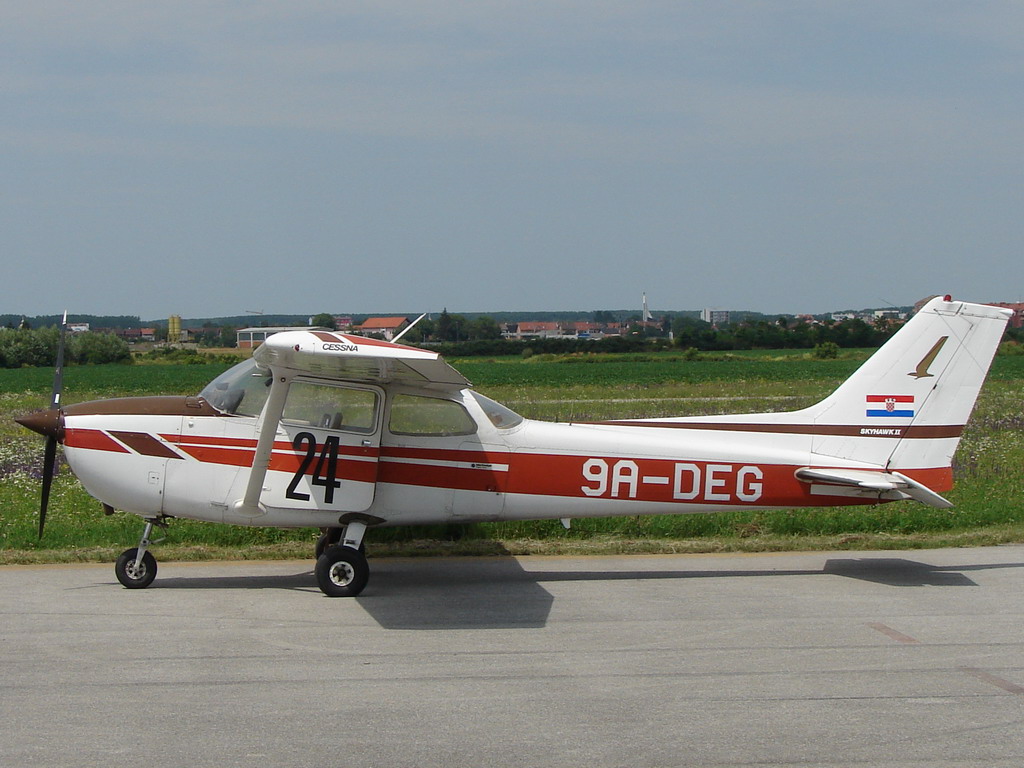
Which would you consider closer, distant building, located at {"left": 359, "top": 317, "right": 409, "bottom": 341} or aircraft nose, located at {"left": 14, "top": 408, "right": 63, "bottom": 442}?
aircraft nose, located at {"left": 14, "top": 408, "right": 63, "bottom": 442}

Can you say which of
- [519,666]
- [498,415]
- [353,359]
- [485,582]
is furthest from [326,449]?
[519,666]

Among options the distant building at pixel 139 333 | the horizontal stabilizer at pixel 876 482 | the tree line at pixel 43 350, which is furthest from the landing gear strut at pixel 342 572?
the tree line at pixel 43 350

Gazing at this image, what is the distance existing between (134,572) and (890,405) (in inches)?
271

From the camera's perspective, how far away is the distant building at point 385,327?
9281mm

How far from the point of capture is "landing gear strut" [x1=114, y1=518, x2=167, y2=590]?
28.4 feet

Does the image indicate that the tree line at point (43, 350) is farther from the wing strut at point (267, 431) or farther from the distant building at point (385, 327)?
the wing strut at point (267, 431)

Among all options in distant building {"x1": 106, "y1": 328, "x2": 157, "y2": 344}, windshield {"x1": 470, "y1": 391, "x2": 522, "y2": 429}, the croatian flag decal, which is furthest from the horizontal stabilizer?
distant building {"x1": 106, "y1": 328, "x2": 157, "y2": 344}

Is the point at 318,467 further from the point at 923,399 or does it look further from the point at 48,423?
the point at 923,399

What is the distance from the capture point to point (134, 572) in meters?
8.66

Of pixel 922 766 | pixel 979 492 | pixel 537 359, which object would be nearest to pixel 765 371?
pixel 537 359

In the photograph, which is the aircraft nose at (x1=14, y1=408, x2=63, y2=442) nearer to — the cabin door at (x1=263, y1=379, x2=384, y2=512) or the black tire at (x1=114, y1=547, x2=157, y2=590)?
the black tire at (x1=114, y1=547, x2=157, y2=590)

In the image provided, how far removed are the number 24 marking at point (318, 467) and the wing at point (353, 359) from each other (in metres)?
0.57

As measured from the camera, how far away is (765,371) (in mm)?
51750

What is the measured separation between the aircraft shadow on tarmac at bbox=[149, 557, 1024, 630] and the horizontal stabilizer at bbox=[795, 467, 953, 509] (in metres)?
0.80
